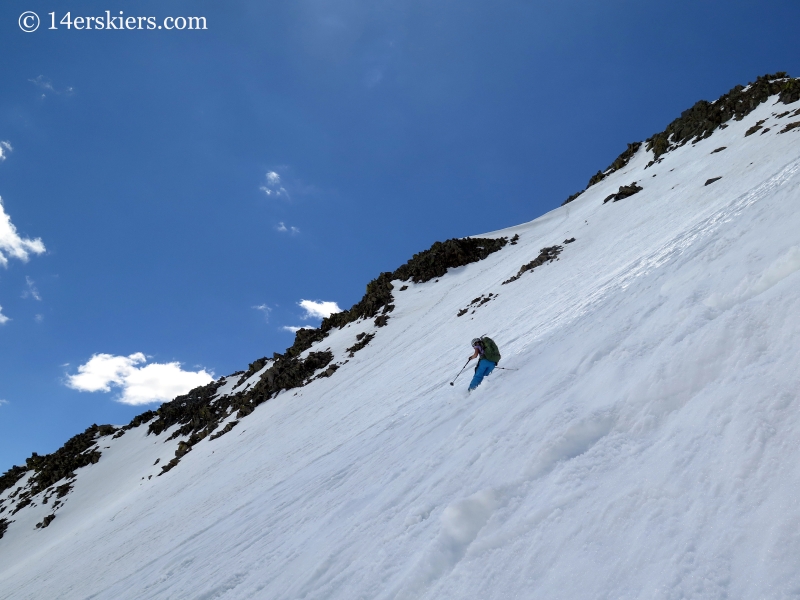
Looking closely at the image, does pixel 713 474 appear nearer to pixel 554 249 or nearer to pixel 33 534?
pixel 554 249

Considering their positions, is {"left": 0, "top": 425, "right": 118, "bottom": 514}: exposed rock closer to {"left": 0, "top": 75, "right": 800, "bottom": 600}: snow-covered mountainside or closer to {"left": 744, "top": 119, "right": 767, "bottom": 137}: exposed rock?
{"left": 0, "top": 75, "right": 800, "bottom": 600}: snow-covered mountainside

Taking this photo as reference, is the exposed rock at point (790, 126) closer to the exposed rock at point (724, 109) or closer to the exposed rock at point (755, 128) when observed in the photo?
the exposed rock at point (755, 128)

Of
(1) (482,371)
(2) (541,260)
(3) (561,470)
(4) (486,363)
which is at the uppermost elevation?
(2) (541,260)

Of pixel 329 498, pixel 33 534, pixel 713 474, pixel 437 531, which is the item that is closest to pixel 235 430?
pixel 33 534

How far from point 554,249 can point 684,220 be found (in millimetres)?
12209

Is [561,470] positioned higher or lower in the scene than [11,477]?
lower

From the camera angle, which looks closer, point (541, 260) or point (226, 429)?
point (541, 260)

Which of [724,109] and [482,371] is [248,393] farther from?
[724,109]

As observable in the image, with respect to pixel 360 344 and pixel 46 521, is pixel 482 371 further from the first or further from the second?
pixel 46 521

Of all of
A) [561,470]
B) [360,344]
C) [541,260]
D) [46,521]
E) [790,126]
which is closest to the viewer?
[561,470]

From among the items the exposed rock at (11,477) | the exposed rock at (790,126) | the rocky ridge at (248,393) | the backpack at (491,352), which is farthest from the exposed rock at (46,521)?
Answer: the exposed rock at (790,126)

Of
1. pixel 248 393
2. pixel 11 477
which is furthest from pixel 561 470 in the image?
pixel 11 477

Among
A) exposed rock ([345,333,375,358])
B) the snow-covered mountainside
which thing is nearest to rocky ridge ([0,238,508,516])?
exposed rock ([345,333,375,358])

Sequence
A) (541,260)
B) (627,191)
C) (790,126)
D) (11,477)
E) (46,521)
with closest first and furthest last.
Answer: (790,126), (541,260), (627,191), (46,521), (11,477)
